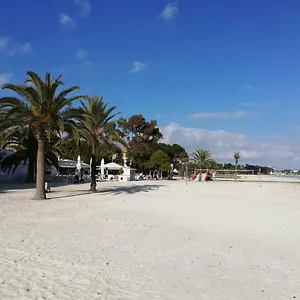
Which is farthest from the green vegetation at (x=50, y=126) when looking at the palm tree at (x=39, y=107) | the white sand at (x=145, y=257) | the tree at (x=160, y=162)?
the tree at (x=160, y=162)

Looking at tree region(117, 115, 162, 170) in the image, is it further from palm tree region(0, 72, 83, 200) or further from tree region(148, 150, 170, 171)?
palm tree region(0, 72, 83, 200)

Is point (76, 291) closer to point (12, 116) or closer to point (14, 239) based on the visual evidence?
point (14, 239)

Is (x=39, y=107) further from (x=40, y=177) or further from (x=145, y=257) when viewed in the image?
(x=145, y=257)

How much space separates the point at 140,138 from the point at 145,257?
6417 cm

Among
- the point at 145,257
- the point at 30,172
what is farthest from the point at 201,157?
the point at 145,257

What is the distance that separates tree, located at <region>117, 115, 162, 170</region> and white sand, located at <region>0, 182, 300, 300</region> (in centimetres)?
5407

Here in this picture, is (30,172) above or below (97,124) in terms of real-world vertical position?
below

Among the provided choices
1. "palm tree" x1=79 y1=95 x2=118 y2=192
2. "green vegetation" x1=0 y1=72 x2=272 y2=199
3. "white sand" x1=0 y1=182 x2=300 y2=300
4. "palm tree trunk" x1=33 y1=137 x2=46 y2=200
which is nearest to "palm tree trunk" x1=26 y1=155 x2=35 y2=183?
"green vegetation" x1=0 y1=72 x2=272 y2=199

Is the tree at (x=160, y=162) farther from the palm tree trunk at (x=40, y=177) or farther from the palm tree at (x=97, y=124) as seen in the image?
the palm tree trunk at (x=40, y=177)

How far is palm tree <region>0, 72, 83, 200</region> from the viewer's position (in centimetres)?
1845

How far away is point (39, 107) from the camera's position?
61.0 ft

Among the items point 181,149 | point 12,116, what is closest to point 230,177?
point 181,149

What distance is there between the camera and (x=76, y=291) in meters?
4.99

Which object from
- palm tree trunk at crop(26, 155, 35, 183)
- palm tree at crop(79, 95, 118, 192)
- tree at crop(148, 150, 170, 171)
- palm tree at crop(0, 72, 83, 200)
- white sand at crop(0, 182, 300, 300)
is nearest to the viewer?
white sand at crop(0, 182, 300, 300)
